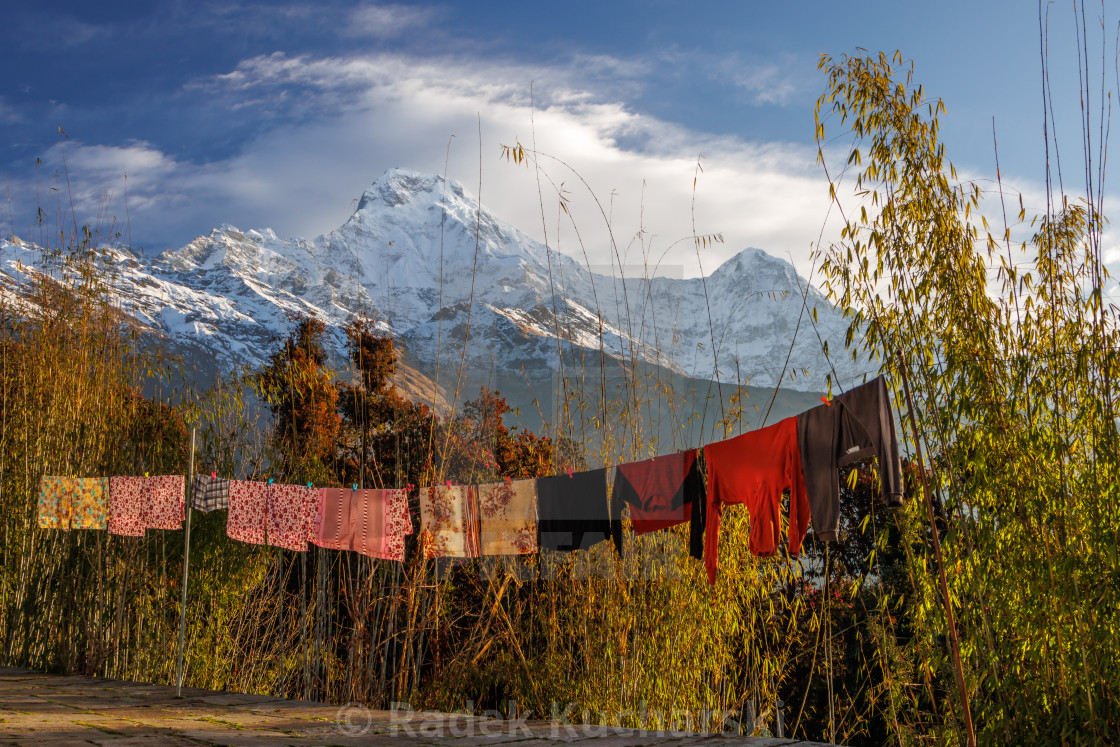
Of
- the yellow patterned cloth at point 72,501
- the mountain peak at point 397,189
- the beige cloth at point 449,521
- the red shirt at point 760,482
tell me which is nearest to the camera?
the red shirt at point 760,482

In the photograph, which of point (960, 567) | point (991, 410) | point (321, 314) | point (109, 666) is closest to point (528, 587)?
point (109, 666)

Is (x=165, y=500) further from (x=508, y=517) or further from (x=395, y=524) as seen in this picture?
(x=508, y=517)

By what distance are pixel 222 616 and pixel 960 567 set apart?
15.8 feet

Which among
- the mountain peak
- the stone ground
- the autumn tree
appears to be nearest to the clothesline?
the stone ground

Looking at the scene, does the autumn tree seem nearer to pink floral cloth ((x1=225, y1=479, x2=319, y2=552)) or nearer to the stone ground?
pink floral cloth ((x1=225, y1=479, x2=319, y2=552))

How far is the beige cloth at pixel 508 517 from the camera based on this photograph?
15.2ft

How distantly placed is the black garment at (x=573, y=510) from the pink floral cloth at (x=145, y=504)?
2.48 metres

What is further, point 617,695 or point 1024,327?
point 617,695

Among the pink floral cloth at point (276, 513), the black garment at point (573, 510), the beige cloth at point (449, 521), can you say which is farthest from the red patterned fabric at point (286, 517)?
the black garment at point (573, 510)

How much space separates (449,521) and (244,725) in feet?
5.44

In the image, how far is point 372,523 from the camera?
5.17 metres

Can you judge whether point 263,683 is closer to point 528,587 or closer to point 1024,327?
point 528,587

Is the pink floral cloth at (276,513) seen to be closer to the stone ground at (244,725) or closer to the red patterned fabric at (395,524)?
the red patterned fabric at (395,524)

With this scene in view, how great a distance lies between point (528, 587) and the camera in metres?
6.57
